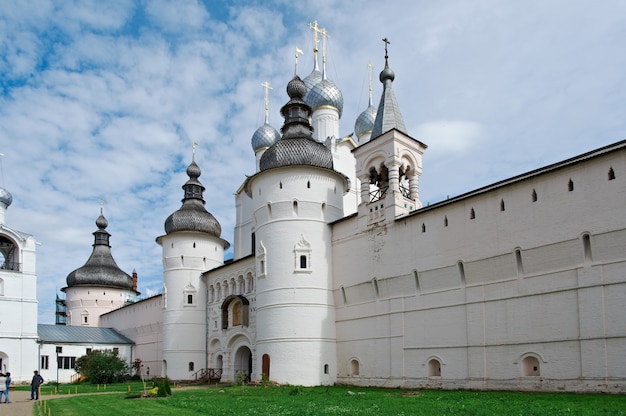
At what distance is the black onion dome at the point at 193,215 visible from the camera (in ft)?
112

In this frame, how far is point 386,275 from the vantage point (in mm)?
22047

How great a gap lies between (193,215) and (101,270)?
2007cm

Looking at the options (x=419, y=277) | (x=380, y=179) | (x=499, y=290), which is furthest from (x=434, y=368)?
(x=380, y=179)

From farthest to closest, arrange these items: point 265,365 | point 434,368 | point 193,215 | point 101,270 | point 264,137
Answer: point 101,270
point 264,137
point 193,215
point 265,365
point 434,368

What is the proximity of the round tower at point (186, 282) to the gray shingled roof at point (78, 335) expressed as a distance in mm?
11100

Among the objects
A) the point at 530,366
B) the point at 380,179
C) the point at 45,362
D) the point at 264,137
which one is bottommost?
the point at 45,362

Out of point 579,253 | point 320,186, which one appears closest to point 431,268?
point 579,253

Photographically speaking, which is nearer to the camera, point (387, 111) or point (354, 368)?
point (354, 368)

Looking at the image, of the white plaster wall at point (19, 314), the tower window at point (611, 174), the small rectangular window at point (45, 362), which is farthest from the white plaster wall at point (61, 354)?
the tower window at point (611, 174)

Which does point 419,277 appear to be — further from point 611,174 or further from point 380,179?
point 611,174

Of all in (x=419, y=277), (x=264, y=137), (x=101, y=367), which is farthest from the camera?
(x=264, y=137)

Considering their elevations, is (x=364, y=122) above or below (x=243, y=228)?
above

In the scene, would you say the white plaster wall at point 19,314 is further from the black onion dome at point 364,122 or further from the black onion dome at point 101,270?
the black onion dome at point 364,122

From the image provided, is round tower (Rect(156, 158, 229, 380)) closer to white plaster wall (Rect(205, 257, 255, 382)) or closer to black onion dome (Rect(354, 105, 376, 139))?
white plaster wall (Rect(205, 257, 255, 382))
